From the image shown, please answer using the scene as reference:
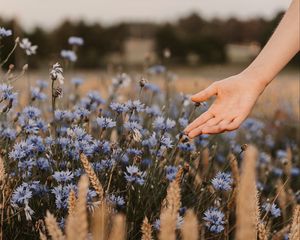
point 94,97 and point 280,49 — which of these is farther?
point 94,97

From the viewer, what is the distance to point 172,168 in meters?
2.59

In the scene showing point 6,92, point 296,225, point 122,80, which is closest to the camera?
point 296,225

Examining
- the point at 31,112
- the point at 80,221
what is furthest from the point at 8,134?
the point at 80,221

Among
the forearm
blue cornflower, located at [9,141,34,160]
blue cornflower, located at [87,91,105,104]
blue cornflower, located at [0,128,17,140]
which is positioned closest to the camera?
the forearm

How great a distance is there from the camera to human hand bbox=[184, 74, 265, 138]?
200cm

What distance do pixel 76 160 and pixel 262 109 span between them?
458 cm

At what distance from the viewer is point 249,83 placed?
200 cm

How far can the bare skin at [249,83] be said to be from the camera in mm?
1943

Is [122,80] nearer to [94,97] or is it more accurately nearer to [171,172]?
[94,97]

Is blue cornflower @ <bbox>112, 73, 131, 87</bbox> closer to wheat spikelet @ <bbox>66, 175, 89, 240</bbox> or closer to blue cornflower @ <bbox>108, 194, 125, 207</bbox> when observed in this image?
blue cornflower @ <bbox>108, 194, 125, 207</bbox>

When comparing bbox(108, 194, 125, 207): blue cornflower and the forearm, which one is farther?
bbox(108, 194, 125, 207): blue cornflower

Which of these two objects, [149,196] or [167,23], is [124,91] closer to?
[149,196]

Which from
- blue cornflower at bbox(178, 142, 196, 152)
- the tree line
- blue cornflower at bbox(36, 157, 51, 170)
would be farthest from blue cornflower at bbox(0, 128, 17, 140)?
the tree line

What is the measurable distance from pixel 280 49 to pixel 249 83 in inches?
6.4
